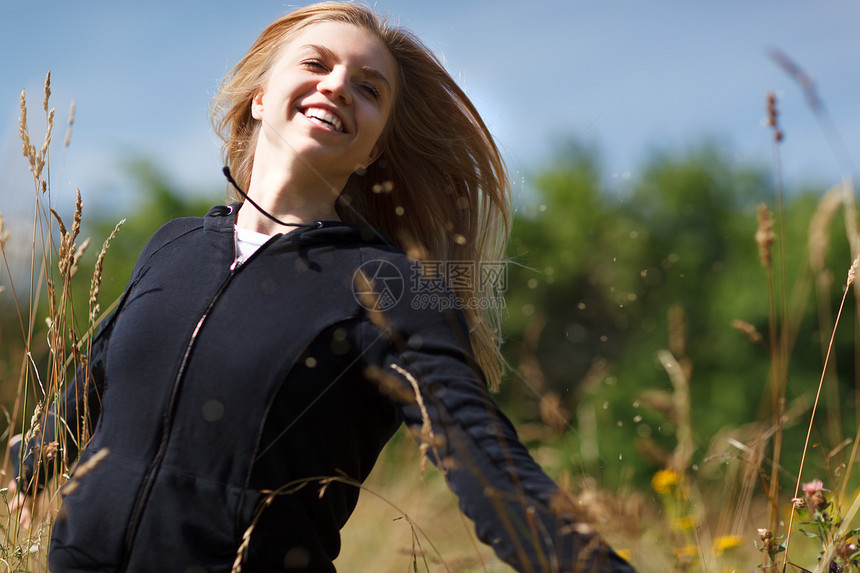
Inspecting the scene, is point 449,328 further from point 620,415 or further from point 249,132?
point 620,415

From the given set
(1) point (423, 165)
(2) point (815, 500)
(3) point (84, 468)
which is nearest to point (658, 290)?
(1) point (423, 165)

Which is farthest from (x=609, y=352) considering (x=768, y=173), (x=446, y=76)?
(x=446, y=76)

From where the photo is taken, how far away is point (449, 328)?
4.67 ft

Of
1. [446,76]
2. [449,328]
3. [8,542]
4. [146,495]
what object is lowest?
[8,542]

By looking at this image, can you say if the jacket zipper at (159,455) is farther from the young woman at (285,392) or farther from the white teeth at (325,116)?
the white teeth at (325,116)

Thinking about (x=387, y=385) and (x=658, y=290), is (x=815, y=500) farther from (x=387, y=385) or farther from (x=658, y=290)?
(x=658, y=290)

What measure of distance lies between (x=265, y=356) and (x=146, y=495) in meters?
0.35

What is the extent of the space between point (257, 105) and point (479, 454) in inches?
54.1

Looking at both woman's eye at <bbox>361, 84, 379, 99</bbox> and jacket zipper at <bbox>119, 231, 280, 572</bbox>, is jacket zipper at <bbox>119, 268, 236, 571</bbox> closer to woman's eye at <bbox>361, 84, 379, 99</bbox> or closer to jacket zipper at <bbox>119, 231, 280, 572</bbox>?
jacket zipper at <bbox>119, 231, 280, 572</bbox>

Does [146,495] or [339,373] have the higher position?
[339,373]

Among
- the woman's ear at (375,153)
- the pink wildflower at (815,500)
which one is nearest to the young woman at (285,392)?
the woman's ear at (375,153)

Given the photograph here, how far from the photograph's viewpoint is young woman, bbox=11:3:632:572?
1.25 metres

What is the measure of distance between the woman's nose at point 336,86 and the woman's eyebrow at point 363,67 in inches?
3.1

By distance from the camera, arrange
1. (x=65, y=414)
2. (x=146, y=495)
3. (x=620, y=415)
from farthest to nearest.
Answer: (x=620, y=415)
(x=65, y=414)
(x=146, y=495)
